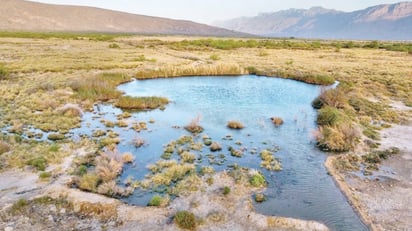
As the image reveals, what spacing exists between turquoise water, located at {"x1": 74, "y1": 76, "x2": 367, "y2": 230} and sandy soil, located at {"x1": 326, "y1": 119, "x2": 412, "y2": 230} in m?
0.54

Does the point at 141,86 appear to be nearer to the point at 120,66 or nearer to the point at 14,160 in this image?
the point at 120,66

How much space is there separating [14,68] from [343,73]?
47.4 meters

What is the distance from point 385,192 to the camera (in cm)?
1606

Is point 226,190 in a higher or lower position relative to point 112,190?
higher

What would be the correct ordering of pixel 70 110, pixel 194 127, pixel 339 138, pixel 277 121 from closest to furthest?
pixel 339 138 → pixel 194 127 → pixel 277 121 → pixel 70 110

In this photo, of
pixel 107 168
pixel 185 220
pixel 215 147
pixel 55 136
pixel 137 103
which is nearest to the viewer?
pixel 185 220

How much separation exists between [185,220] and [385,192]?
961 centimetres

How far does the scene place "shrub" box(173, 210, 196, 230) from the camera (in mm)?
12953

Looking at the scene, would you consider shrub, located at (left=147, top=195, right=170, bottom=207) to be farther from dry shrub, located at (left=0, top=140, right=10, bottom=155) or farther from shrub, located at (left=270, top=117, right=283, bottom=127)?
shrub, located at (left=270, top=117, right=283, bottom=127)

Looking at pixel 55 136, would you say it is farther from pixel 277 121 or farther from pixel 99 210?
pixel 277 121

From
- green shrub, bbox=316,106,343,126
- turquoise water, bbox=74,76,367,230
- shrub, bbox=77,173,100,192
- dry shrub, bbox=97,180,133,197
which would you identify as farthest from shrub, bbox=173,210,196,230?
green shrub, bbox=316,106,343,126

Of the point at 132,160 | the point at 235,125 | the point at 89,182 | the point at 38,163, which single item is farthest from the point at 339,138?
the point at 38,163

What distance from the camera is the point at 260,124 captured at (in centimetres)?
2730

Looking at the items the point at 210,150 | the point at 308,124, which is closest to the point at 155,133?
the point at 210,150
